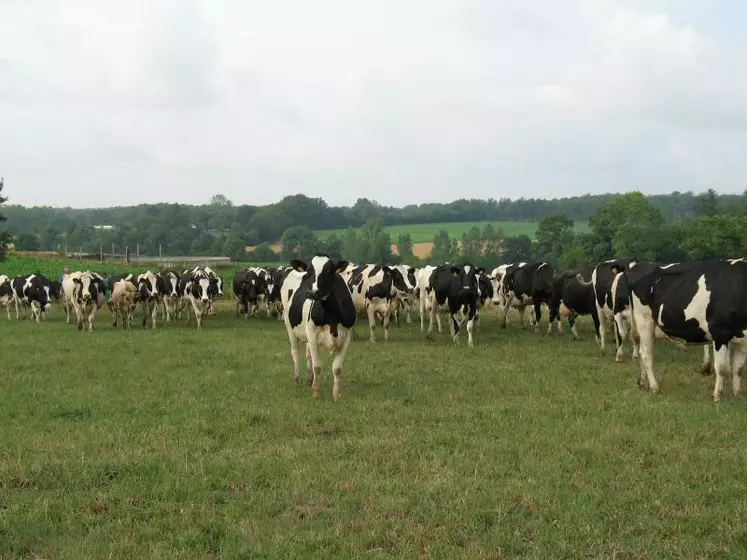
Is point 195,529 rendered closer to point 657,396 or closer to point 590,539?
point 590,539

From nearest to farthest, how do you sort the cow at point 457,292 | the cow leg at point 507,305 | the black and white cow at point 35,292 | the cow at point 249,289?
the cow at point 457,292 < the cow leg at point 507,305 < the black and white cow at point 35,292 < the cow at point 249,289

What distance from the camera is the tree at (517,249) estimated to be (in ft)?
287

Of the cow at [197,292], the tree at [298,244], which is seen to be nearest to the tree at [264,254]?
the tree at [298,244]

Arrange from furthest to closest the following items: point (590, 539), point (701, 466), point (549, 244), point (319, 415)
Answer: point (549, 244) < point (319, 415) < point (701, 466) < point (590, 539)

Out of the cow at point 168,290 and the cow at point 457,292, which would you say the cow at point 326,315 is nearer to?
the cow at point 457,292

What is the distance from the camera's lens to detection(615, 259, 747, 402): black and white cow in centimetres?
1066

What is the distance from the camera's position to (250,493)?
6641 mm

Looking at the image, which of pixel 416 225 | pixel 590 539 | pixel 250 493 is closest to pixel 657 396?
pixel 590 539

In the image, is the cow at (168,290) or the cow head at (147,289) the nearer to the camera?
the cow head at (147,289)

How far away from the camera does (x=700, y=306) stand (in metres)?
11.0

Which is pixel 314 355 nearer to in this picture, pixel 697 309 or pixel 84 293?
pixel 697 309

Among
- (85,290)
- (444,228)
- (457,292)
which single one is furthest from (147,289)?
(444,228)

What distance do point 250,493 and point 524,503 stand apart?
8.79 ft

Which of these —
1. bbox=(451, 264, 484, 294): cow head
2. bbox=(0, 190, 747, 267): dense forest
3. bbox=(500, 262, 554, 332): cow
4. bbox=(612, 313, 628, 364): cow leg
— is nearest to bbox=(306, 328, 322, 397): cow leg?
bbox=(612, 313, 628, 364): cow leg
